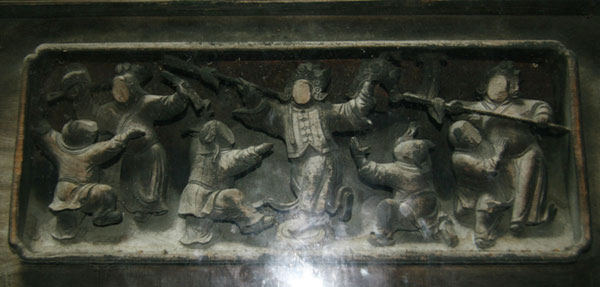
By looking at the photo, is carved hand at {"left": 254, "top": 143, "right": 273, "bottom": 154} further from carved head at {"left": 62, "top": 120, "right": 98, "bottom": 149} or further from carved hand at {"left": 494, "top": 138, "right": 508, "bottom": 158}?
carved hand at {"left": 494, "top": 138, "right": 508, "bottom": 158}

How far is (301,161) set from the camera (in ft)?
15.9

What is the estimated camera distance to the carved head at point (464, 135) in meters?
4.79

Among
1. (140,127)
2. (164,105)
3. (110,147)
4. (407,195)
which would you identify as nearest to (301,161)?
(407,195)

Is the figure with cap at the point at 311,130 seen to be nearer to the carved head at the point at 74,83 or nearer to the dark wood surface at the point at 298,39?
the dark wood surface at the point at 298,39

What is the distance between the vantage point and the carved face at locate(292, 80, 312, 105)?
4898 millimetres

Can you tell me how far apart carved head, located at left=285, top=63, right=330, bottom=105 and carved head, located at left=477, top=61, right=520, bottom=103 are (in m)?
1.21

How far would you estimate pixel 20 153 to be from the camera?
4.88 meters

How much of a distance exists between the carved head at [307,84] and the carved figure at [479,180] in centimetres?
103

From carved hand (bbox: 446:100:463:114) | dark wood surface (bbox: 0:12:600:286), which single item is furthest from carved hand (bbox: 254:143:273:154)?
carved hand (bbox: 446:100:463:114)

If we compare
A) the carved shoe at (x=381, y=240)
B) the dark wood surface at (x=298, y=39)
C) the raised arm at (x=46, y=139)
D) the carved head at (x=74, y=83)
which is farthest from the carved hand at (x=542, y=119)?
the raised arm at (x=46, y=139)

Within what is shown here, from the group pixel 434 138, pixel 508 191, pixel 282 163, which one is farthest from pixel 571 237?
pixel 282 163

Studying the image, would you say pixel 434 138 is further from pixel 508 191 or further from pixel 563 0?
pixel 563 0

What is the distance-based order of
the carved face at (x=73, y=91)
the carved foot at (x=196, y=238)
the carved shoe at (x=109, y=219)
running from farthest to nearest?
the carved face at (x=73, y=91)
the carved shoe at (x=109, y=219)
the carved foot at (x=196, y=238)

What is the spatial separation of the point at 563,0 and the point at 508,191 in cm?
161
